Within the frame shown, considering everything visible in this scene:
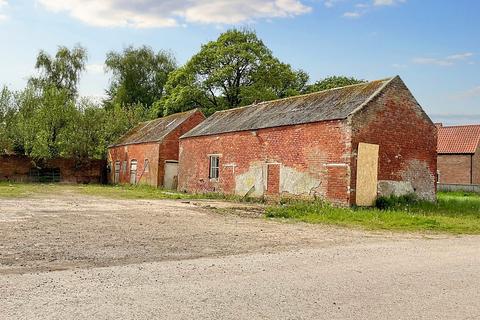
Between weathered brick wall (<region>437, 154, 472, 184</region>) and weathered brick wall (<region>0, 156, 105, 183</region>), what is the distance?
33288mm

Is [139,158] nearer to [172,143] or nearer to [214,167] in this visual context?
[172,143]

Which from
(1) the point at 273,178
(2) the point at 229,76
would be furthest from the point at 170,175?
(2) the point at 229,76

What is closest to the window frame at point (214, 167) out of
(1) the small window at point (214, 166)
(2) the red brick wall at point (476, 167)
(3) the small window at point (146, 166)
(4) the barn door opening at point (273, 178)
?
(1) the small window at point (214, 166)

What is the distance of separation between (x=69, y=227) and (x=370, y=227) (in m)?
8.50

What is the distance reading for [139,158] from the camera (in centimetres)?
3631

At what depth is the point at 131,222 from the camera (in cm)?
1272

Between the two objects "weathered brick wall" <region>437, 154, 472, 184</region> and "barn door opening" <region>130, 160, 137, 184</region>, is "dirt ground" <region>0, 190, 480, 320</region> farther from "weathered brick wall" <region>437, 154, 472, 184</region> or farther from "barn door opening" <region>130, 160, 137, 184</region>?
"weathered brick wall" <region>437, 154, 472, 184</region>

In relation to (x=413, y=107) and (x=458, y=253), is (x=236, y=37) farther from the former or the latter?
(x=458, y=253)

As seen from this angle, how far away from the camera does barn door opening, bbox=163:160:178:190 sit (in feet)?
109

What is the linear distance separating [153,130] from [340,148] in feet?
72.4

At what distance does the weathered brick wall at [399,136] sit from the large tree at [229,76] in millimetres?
24958

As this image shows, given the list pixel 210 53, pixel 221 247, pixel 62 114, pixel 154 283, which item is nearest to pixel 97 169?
pixel 62 114

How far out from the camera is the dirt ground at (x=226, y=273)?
4.96m

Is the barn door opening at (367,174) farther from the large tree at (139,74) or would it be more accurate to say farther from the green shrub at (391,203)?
the large tree at (139,74)
